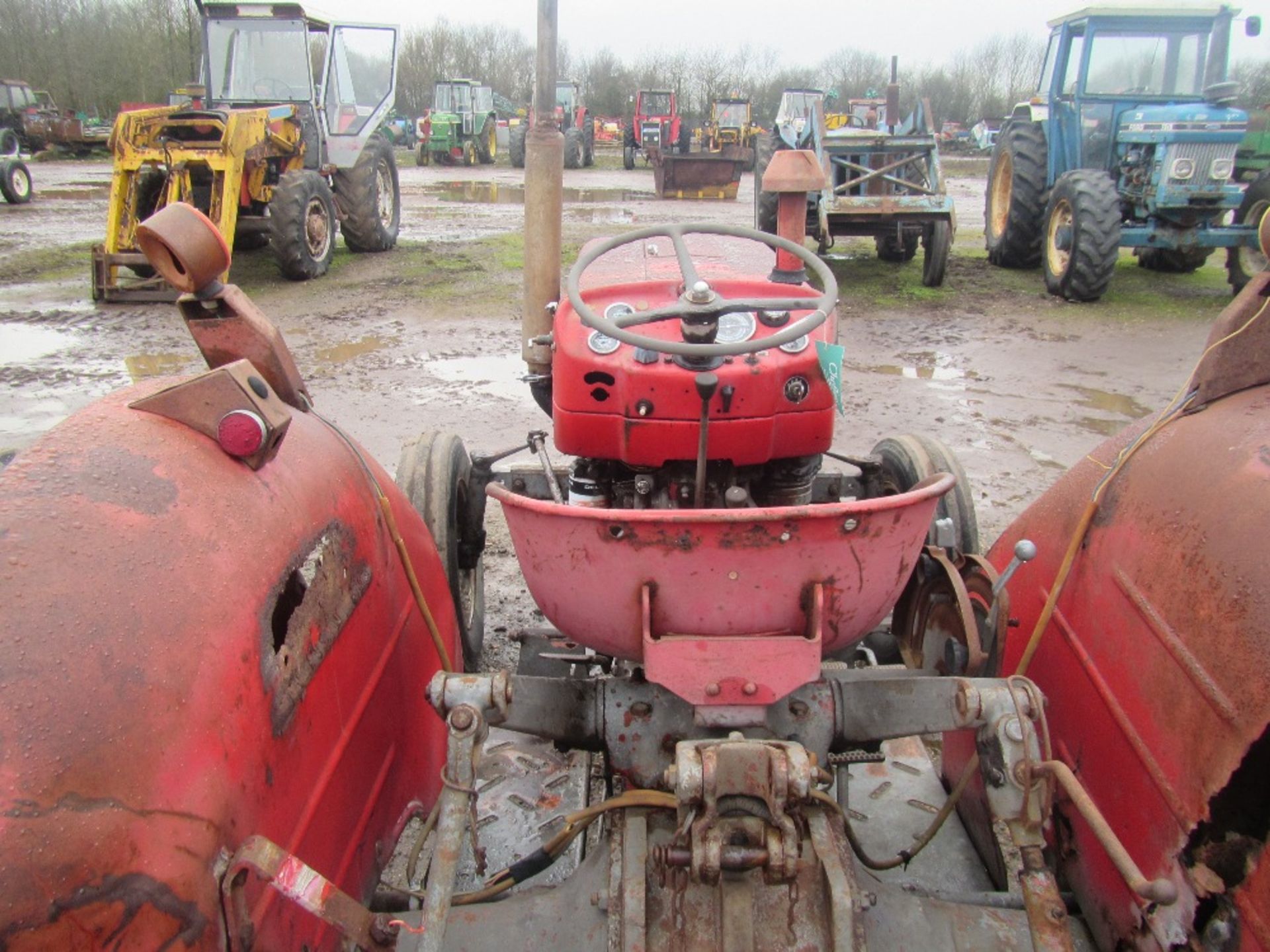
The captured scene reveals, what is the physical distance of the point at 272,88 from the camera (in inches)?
365

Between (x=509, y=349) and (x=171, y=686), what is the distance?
5.60 metres

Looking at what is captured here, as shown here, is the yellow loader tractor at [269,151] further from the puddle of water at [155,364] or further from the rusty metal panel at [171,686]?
the rusty metal panel at [171,686]

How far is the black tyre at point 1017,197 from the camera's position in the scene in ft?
28.9

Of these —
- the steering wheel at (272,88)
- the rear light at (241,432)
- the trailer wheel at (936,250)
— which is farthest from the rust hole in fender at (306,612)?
the steering wheel at (272,88)

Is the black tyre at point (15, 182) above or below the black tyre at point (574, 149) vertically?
below

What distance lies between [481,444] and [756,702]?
329cm

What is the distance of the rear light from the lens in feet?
4.76

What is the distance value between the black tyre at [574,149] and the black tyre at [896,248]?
14.1 m

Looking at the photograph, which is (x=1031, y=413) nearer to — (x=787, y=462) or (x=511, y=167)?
(x=787, y=462)

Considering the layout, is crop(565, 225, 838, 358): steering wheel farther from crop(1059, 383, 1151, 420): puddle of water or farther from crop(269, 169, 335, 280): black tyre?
crop(269, 169, 335, 280): black tyre

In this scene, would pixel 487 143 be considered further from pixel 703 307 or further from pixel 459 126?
pixel 703 307

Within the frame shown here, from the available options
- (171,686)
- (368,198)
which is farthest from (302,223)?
(171,686)

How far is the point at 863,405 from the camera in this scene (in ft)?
17.7

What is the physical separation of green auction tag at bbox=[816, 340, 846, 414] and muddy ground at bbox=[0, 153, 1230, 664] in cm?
152
